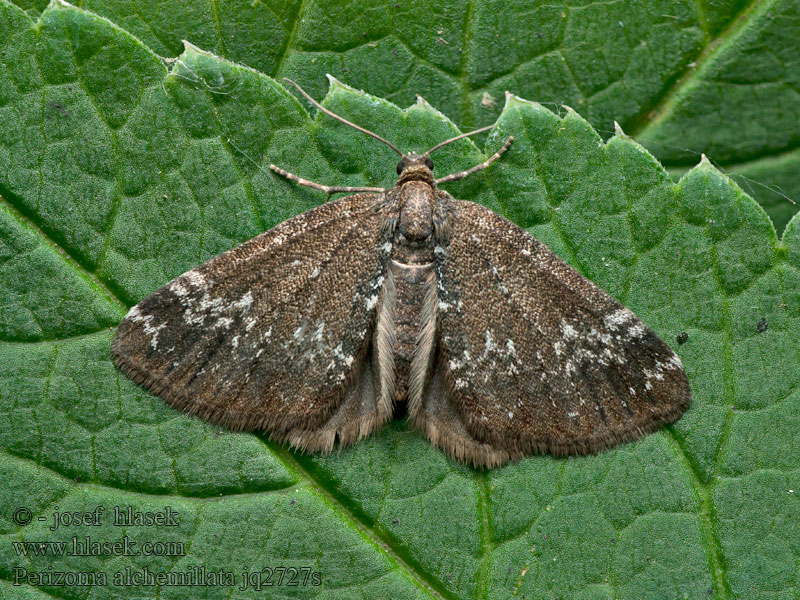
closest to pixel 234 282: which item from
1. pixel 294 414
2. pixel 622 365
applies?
pixel 294 414

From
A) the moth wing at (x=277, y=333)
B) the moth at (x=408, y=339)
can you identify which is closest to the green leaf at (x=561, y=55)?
the moth at (x=408, y=339)

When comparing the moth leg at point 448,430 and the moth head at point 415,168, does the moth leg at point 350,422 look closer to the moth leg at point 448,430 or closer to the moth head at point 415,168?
the moth leg at point 448,430

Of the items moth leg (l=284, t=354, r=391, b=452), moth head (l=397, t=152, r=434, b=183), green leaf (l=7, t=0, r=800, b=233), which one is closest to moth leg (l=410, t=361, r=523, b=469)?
moth leg (l=284, t=354, r=391, b=452)

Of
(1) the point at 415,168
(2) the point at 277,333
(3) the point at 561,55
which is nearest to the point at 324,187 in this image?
(1) the point at 415,168

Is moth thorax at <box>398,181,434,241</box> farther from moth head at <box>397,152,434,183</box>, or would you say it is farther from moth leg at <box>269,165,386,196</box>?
moth leg at <box>269,165,386,196</box>

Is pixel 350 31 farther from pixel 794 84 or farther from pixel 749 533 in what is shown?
pixel 749 533
